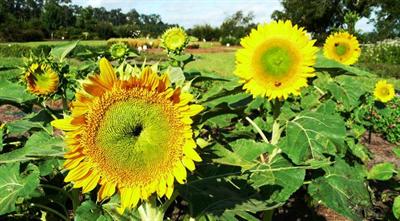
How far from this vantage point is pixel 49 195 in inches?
89.6

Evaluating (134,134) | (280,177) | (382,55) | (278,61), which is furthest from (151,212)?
(382,55)

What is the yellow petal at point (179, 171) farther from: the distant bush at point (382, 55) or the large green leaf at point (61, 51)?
the distant bush at point (382, 55)

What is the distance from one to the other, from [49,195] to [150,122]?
1.31m

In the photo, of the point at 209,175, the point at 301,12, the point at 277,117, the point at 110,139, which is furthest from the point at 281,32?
the point at 301,12

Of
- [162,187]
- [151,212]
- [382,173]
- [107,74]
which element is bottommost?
[382,173]

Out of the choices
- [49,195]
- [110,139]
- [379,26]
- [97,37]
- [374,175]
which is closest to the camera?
[110,139]

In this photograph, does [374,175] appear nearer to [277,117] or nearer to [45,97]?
[277,117]

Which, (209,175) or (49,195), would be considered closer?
(209,175)

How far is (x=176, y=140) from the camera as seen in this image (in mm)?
1170

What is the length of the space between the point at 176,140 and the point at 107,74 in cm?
23

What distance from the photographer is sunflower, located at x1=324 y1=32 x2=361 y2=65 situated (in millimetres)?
3529

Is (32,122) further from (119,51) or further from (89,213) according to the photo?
(89,213)

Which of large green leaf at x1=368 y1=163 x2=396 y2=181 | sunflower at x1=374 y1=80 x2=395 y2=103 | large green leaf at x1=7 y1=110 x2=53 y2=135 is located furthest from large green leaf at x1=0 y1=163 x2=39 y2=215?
sunflower at x1=374 y1=80 x2=395 y2=103

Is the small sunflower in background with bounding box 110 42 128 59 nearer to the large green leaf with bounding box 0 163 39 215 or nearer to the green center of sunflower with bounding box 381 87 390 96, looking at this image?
the large green leaf with bounding box 0 163 39 215
